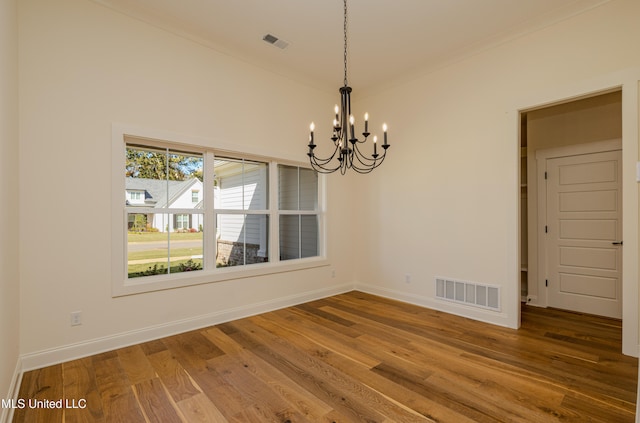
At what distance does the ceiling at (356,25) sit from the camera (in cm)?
284

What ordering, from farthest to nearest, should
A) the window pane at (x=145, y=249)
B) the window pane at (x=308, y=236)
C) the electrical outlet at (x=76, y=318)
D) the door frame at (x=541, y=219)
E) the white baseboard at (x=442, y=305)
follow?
the window pane at (x=308, y=236), the door frame at (x=541, y=219), the white baseboard at (x=442, y=305), the window pane at (x=145, y=249), the electrical outlet at (x=76, y=318)

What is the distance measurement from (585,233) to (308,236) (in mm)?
3574

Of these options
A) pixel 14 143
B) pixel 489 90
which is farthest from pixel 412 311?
pixel 14 143

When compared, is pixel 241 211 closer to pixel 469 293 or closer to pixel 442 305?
pixel 442 305

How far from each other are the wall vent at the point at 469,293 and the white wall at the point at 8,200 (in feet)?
13.1

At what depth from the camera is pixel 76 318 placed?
103 inches

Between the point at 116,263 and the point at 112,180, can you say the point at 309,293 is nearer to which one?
the point at 116,263

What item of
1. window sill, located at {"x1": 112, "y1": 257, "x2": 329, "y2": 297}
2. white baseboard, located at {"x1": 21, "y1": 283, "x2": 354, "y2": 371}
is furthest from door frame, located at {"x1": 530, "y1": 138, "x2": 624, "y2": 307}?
white baseboard, located at {"x1": 21, "y1": 283, "x2": 354, "y2": 371}

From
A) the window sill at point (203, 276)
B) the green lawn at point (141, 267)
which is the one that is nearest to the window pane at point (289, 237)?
the window sill at point (203, 276)

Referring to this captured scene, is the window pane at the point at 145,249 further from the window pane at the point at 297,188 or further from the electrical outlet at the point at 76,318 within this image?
the window pane at the point at 297,188

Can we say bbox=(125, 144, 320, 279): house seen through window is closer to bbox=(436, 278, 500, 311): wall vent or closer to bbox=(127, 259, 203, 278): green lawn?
bbox=(127, 259, 203, 278): green lawn

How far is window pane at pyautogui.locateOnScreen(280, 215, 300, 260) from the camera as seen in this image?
4.24 meters

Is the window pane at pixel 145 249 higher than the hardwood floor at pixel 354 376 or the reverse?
higher

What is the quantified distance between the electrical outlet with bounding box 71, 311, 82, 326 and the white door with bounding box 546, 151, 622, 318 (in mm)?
5346
